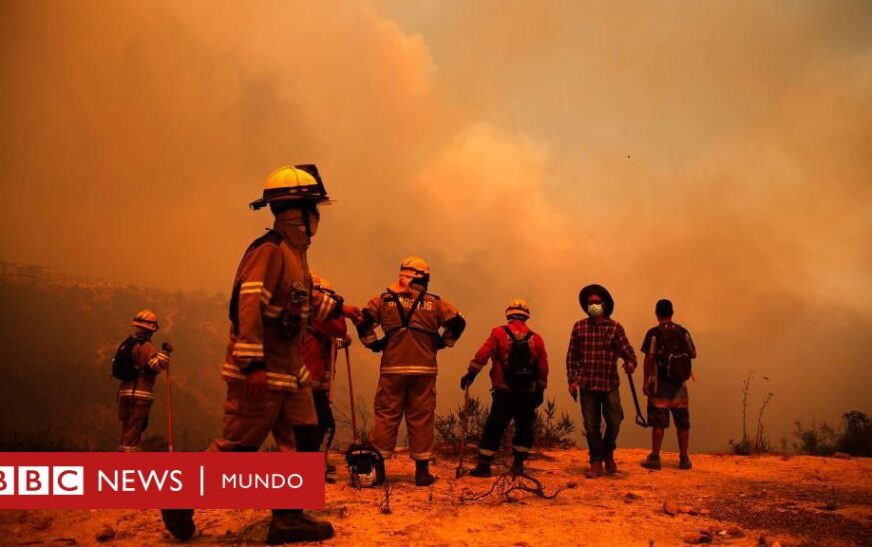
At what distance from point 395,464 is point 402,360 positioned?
95.1 inches

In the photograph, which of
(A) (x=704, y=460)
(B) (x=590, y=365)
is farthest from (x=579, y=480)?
(A) (x=704, y=460)

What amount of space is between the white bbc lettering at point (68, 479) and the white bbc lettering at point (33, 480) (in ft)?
0.44

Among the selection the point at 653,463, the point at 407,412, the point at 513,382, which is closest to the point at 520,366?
the point at 513,382

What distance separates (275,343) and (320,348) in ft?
11.6

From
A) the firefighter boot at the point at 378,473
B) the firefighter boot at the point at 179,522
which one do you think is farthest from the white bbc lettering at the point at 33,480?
the firefighter boot at the point at 378,473

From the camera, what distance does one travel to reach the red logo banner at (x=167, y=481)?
5012 mm

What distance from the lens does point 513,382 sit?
8.91m

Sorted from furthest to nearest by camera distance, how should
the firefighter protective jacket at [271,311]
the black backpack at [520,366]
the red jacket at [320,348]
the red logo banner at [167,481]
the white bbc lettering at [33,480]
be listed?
the black backpack at [520,366]
the red jacket at [320,348]
the white bbc lettering at [33,480]
the red logo banner at [167,481]
the firefighter protective jacket at [271,311]

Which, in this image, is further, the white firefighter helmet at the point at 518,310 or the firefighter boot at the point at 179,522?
the white firefighter helmet at the point at 518,310

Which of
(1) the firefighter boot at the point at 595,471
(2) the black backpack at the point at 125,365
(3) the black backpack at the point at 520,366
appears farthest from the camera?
(2) the black backpack at the point at 125,365

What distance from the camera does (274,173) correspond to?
18.3ft

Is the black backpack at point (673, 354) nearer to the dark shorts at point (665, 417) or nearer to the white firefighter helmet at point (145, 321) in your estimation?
the dark shorts at point (665, 417)

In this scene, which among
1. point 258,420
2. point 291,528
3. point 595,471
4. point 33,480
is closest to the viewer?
point 258,420

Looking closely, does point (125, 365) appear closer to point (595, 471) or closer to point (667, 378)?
point (595, 471)
